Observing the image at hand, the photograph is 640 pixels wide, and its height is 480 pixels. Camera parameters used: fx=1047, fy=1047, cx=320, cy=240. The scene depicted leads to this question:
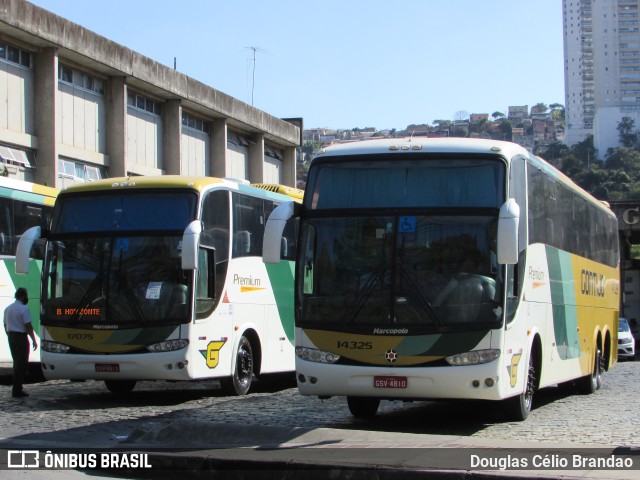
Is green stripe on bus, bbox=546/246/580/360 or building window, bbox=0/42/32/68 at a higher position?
building window, bbox=0/42/32/68

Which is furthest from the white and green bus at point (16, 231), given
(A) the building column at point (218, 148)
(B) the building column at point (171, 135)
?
(A) the building column at point (218, 148)

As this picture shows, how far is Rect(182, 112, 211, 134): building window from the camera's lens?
39.8 meters

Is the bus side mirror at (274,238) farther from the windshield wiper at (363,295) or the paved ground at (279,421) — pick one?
the paved ground at (279,421)

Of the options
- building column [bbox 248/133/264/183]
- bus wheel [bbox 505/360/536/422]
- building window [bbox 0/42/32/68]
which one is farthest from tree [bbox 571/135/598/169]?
bus wheel [bbox 505/360/536/422]

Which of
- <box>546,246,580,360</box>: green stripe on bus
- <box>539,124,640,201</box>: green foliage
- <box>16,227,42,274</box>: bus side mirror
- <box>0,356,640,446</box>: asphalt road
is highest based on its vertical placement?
<box>539,124,640,201</box>: green foliage

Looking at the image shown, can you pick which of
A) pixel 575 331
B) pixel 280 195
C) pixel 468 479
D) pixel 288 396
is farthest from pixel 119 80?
pixel 468 479

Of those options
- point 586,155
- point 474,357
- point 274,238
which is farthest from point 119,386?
point 586,155

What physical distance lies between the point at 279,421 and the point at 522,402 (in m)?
3.13

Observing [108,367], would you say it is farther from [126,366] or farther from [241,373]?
[241,373]

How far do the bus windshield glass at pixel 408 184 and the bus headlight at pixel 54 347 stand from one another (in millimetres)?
5341

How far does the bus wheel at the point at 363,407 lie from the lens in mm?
14141

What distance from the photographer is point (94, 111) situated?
109 ft

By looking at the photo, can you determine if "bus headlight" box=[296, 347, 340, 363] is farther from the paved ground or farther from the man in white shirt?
the man in white shirt

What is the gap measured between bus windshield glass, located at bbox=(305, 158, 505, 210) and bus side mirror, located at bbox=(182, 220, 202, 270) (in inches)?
102
